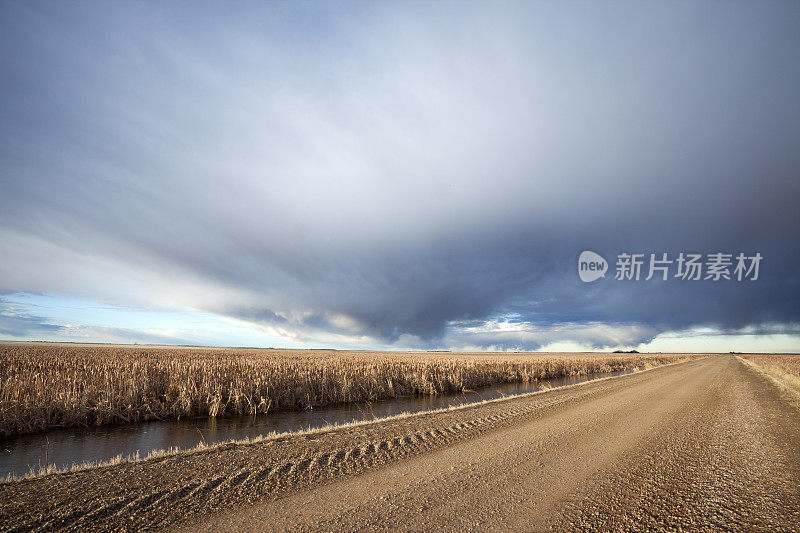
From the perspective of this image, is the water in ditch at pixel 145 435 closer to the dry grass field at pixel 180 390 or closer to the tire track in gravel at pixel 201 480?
the dry grass field at pixel 180 390

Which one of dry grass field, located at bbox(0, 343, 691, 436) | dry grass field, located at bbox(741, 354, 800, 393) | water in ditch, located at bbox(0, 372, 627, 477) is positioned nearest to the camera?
water in ditch, located at bbox(0, 372, 627, 477)

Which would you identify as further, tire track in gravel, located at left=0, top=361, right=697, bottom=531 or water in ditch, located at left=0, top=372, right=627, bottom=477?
water in ditch, located at left=0, top=372, right=627, bottom=477

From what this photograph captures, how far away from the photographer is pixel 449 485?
6422mm

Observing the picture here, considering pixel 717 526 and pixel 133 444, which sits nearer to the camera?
pixel 717 526

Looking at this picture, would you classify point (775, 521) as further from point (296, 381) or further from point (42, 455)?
point (296, 381)

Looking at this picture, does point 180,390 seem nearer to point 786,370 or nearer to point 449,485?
point 449,485

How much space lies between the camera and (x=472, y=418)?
482 inches

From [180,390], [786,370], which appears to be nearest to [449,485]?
[180,390]

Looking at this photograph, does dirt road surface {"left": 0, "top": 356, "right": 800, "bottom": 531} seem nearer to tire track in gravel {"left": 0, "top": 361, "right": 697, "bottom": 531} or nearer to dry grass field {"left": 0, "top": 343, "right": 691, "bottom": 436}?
tire track in gravel {"left": 0, "top": 361, "right": 697, "bottom": 531}

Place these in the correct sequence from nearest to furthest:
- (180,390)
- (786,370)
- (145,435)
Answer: (145,435) → (180,390) → (786,370)

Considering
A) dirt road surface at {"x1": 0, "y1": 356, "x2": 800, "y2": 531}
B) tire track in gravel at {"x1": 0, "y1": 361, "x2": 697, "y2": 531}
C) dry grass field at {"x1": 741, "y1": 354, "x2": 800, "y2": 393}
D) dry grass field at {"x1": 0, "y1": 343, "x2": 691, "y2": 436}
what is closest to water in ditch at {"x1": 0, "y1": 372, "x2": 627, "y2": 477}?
dry grass field at {"x1": 0, "y1": 343, "x2": 691, "y2": 436}

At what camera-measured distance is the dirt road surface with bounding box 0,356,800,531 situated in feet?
17.0

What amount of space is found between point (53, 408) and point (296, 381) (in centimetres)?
963

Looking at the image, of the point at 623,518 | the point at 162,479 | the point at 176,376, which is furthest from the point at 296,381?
the point at 623,518
